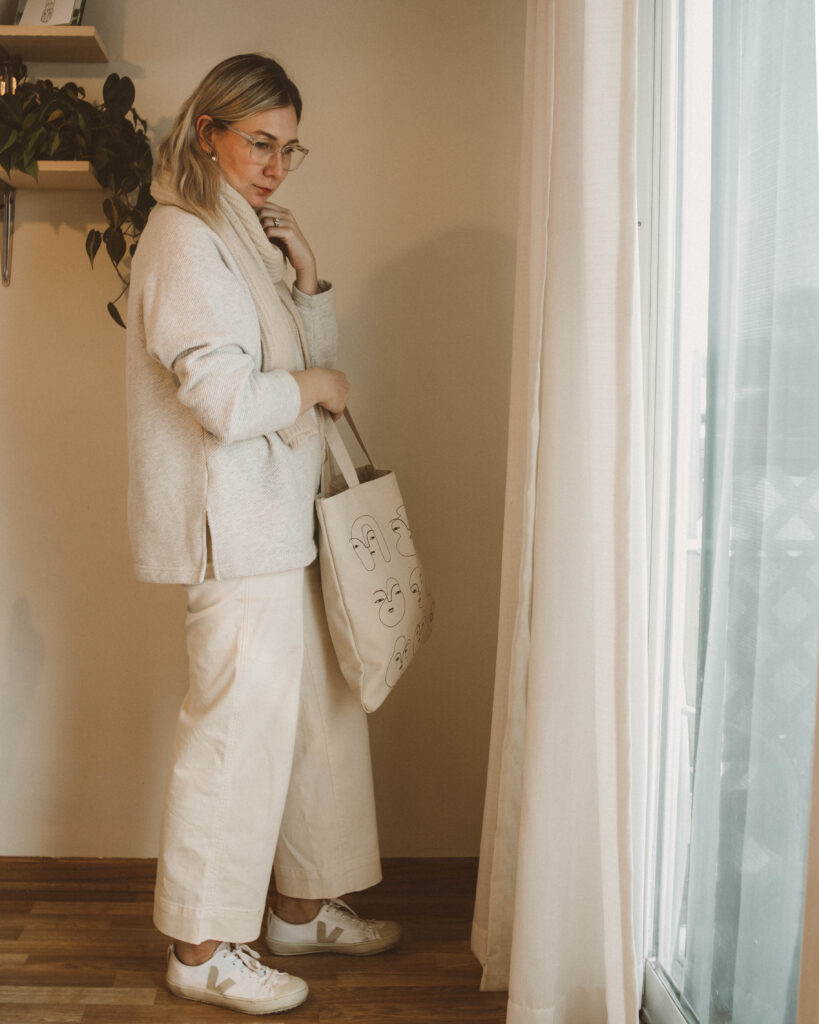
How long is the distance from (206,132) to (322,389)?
0.45 meters

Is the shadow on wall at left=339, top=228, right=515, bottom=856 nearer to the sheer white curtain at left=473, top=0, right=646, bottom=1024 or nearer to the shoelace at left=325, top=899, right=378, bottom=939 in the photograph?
the shoelace at left=325, top=899, right=378, bottom=939

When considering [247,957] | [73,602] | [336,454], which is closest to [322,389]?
[336,454]

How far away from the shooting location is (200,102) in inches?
56.7

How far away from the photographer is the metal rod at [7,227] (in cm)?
187

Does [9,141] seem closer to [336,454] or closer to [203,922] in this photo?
[336,454]

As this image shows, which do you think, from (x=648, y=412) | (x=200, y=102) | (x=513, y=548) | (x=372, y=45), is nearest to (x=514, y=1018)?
(x=513, y=548)

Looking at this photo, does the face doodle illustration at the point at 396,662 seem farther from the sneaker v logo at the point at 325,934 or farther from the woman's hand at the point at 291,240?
the woman's hand at the point at 291,240

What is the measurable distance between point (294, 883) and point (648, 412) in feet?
3.52

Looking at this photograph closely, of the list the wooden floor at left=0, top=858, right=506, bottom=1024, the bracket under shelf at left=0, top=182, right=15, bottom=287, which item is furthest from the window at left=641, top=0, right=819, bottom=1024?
the bracket under shelf at left=0, top=182, right=15, bottom=287

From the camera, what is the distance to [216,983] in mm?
1500

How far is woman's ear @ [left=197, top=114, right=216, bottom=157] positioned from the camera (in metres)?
1.45

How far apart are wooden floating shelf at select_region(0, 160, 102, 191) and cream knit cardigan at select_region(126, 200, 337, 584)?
374mm

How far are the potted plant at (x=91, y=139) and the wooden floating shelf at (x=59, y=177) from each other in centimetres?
2

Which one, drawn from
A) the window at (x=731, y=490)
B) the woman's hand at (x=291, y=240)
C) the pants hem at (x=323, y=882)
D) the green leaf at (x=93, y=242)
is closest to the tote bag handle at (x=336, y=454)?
the woman's hand at (x=291, y=240)
